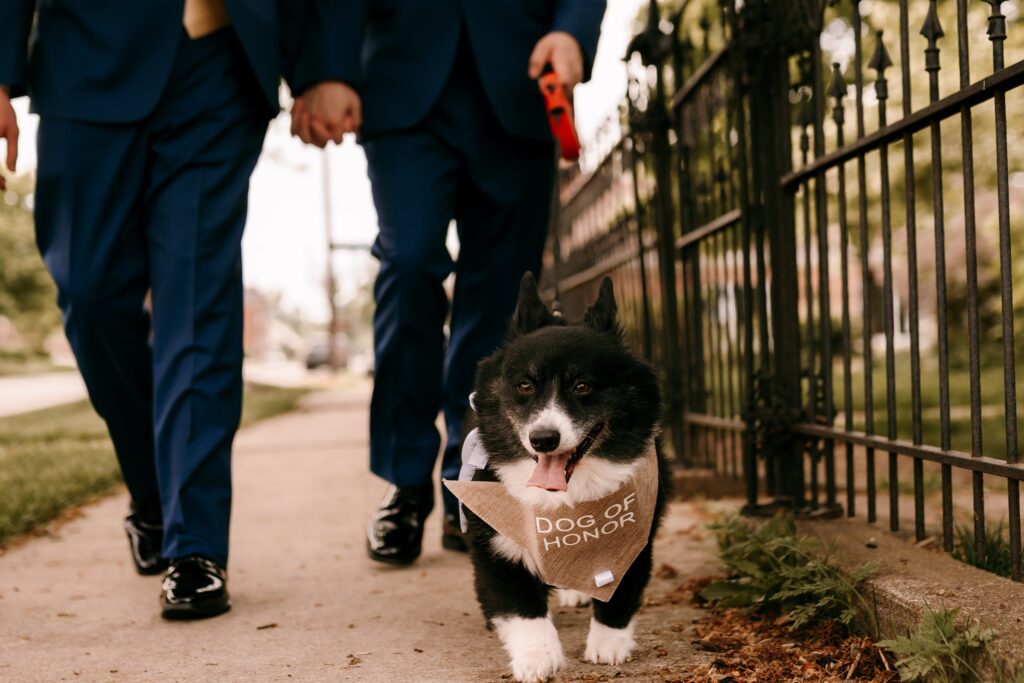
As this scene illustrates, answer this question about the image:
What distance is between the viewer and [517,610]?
95.5 inches

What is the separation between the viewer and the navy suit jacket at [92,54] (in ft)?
9.69

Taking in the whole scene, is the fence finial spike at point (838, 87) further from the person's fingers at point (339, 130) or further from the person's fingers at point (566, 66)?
the person's fingers at point (339, 130)

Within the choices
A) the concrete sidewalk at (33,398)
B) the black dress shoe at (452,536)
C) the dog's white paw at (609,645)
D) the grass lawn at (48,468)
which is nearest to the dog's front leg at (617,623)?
the dog's white paw at (609,645)

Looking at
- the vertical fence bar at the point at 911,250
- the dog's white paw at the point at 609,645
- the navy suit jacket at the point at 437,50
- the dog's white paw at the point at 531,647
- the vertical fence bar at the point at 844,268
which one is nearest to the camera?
the dog's white paw at the point at 531,647

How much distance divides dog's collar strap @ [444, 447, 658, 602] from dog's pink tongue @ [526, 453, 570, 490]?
0.10 m

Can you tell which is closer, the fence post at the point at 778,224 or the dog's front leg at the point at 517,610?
the dog's front leg at the point at 517,610

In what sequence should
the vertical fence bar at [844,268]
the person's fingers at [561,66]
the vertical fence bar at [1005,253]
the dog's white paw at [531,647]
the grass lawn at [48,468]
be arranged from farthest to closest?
the grass lawn at [48,468], the person's fingers at [561,66], the vertical fence bar at [844,268], the dog's white paw at [531,647], the vertical fence bar at [1005,253]

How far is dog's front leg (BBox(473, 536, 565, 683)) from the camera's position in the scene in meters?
2.32

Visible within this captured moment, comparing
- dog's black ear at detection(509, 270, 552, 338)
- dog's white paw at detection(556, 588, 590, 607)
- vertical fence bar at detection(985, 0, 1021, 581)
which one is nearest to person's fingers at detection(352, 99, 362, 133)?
dog's black ear at detection(509, 270, 552, 338)

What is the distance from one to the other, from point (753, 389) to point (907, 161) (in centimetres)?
113

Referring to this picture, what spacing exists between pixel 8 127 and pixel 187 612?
154cm

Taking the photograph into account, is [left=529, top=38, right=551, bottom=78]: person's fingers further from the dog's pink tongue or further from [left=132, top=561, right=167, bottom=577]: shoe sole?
[left=132, top=561, right=167, bottom=577]: shoe sole

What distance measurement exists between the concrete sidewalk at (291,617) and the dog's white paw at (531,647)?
66mm

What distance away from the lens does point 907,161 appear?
266 cm
